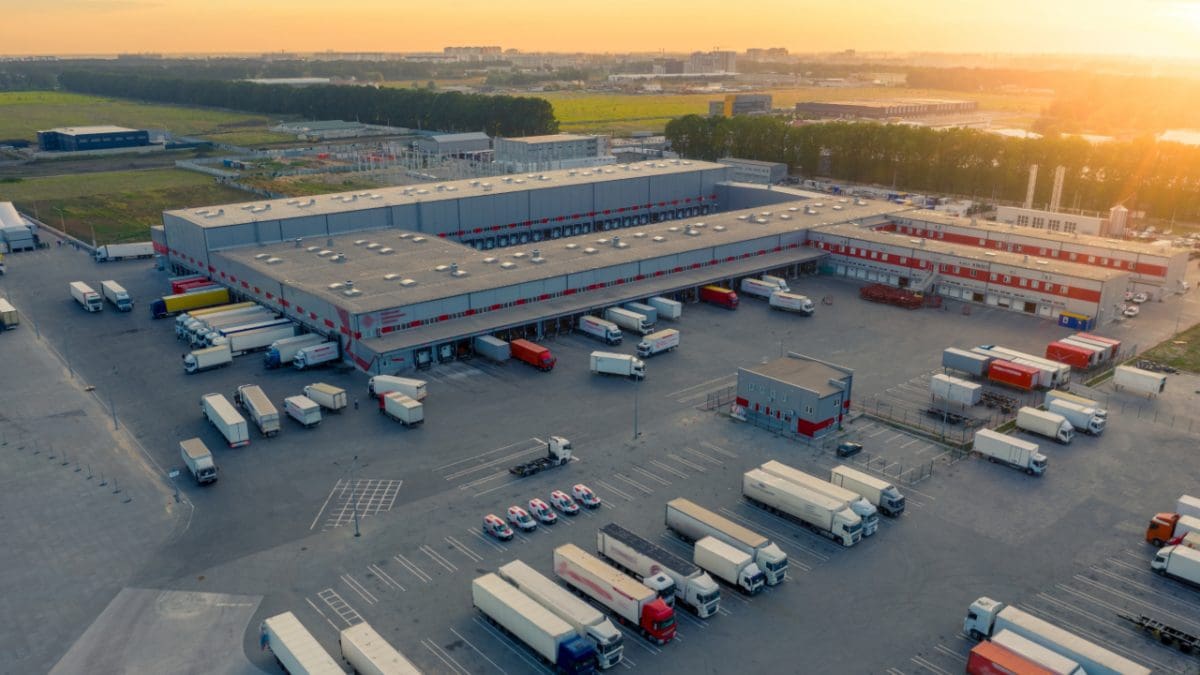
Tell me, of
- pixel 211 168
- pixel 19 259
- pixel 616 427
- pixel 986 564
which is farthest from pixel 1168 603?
pixel 211 168

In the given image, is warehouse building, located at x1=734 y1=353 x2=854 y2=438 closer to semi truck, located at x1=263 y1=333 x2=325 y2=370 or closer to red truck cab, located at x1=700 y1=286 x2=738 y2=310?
red truck cab, located at x1=700 y1=286 x2=738 y2=310

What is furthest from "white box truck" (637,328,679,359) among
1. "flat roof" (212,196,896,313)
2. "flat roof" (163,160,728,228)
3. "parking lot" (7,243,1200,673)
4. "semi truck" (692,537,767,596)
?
"flat roof" (163,160,728,228)

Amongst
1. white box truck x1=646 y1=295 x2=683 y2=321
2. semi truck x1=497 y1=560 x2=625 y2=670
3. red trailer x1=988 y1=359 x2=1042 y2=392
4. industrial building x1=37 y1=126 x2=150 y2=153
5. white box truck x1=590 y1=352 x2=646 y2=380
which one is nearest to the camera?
semi truck x1=497 y1=560 x2=625 y2=670

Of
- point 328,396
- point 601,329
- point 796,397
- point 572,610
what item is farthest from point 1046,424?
point 328,396

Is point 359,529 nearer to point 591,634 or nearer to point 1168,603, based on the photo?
point 591,634

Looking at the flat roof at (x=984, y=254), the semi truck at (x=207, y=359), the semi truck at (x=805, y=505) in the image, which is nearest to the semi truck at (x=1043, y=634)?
the semi truck at (x=805, y=505)

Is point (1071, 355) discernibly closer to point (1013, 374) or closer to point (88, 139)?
point (1013, 374)
